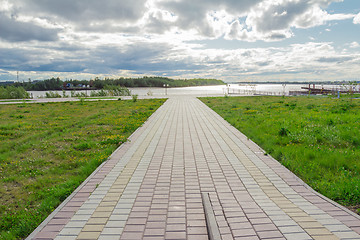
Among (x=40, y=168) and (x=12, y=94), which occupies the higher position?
(x=12, y=94)

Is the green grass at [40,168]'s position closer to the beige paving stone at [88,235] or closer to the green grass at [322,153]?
the beige paving stone at [88,235]

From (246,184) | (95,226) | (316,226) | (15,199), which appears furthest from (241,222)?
(15,199)

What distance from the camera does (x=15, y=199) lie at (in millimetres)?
4504

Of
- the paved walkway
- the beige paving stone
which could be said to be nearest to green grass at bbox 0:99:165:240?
the paved walkway

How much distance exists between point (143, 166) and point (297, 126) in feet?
23.9

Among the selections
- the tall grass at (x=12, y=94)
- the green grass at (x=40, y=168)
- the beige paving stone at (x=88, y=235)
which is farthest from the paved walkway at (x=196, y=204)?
the tall grass at (x=12, y=94)

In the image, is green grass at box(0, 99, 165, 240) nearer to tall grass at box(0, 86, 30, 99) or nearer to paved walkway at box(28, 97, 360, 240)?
paved walkway at box(28, 97, 360, 240)

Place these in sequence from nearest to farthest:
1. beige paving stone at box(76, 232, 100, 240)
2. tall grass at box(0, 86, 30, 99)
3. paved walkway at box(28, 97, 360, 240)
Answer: beige paving stone at box(76, 232, 100, 240) → paved walkway at box(28, 97, 360, 240) → tall grass at box(0, 86, 30, 99)

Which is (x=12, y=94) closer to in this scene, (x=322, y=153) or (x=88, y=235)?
(x=88, y=235)

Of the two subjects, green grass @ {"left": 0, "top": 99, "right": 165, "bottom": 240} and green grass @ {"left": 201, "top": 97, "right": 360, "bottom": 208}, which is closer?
green grass @ {"left": 0, "top": 99, "right": 165, "bottom": 240}

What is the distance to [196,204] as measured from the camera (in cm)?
393

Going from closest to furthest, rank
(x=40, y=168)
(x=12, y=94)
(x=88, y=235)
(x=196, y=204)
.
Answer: (x=88, y=235) → (x=196, y=204) → (x=40, y=168) → (x=12, y=94)

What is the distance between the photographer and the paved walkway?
10.5 feet

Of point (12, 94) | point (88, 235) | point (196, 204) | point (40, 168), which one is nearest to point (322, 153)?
point (196, 204)
